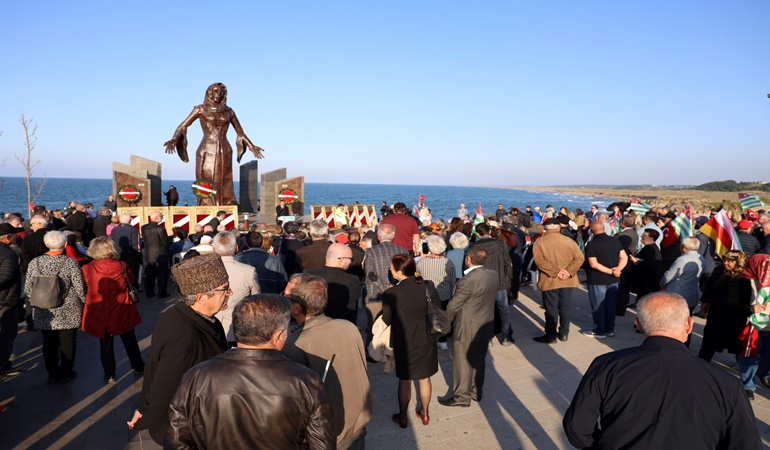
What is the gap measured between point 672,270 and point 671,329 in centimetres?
503

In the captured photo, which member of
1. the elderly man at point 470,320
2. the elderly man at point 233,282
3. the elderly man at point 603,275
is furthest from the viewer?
the elderly man at point 603,275

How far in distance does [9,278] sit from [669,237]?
32.8 feet

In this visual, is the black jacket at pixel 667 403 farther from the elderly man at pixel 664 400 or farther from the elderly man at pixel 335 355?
the elderly man at pixel 335 355

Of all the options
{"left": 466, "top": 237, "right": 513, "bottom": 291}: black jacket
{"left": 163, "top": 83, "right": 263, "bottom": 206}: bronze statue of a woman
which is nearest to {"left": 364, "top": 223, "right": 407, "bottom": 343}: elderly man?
{"left": 466, "top": 237, "right": 513, "bottom": 291}: black jacket

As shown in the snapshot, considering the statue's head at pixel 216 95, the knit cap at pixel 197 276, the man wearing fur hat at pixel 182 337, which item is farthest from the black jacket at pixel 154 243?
the knit cap at pixel 197 276

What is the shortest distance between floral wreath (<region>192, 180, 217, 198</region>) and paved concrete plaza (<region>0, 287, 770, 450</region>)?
7735mm

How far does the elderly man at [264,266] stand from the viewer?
6207 mm

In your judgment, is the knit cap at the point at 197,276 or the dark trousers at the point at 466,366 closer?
the knit cap at the point at 197,276

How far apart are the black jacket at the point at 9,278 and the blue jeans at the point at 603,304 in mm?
7304

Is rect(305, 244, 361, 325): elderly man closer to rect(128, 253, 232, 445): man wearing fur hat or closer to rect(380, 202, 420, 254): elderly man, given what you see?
rect(128, 253, 232, 445): man wearing fur hat

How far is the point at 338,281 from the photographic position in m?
4.99

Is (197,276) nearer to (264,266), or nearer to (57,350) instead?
(264,266)

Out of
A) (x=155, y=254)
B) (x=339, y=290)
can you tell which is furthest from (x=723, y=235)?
(x=155, y=254)

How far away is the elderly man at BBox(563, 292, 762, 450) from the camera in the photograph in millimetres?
2340
